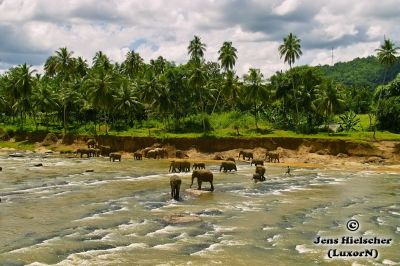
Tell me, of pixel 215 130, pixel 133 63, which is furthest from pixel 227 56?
pixel 133 63

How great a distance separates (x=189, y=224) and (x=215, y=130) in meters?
57.0

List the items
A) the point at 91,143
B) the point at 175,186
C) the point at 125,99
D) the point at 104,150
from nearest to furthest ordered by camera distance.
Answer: the point at 175,186 → the point at 104,150 → the point at 91,143 → the point at 125,99

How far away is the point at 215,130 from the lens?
80000 millimetres

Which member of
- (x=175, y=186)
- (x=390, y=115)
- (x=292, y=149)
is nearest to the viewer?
(x=175, y=186)

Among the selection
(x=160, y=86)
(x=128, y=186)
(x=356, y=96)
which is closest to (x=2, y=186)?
(x=128, y=186)

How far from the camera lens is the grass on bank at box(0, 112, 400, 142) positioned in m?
71.6

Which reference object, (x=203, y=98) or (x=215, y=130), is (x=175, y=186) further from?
(x=203, y=98)

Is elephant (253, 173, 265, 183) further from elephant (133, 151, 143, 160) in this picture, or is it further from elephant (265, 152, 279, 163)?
elephant (133, 151, 143, 160)

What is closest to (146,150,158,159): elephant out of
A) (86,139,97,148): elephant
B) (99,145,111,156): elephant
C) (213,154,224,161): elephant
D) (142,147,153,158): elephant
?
(142,147,153,158): elephant

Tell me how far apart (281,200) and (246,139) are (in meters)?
37.3

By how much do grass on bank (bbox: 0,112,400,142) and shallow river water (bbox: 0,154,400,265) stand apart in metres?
28.0

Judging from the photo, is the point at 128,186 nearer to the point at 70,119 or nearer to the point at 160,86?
the point at 160,86

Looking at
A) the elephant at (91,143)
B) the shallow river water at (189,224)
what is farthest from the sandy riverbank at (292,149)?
the shallow river water at (189,224)

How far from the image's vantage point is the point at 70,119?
9906cm
